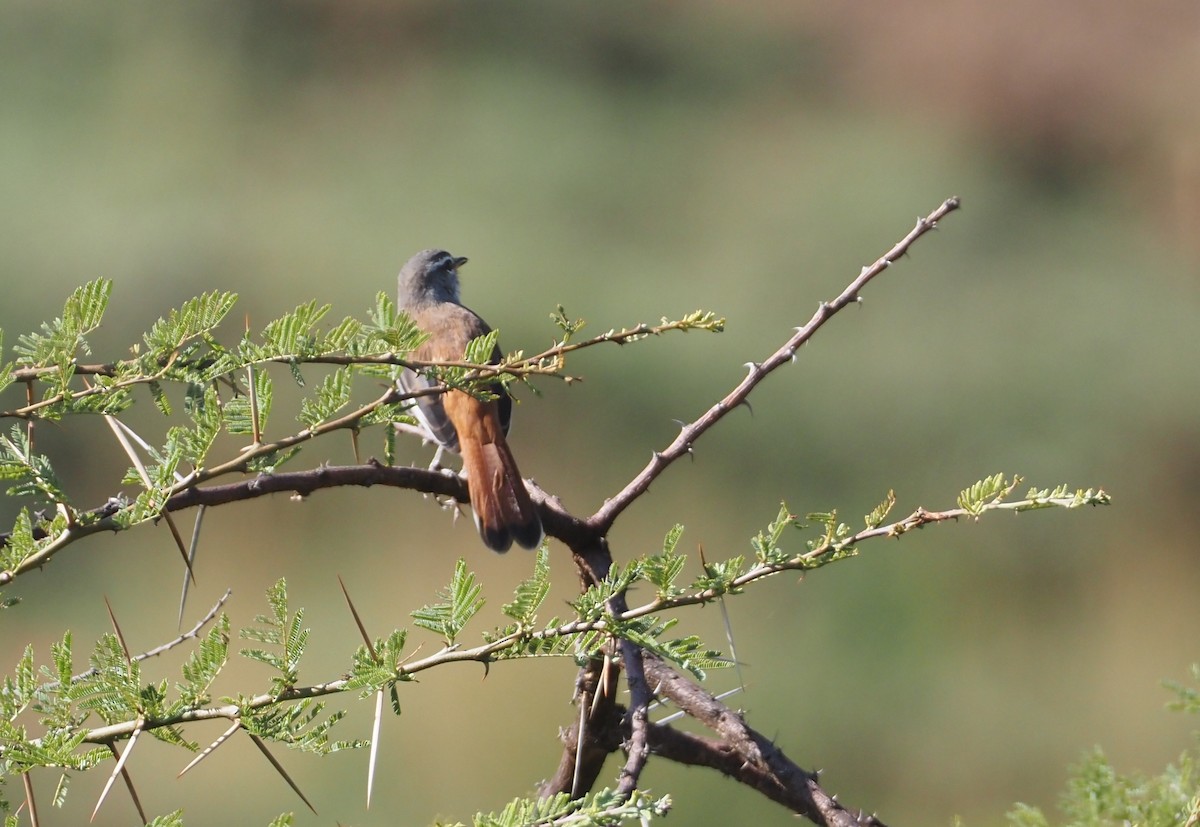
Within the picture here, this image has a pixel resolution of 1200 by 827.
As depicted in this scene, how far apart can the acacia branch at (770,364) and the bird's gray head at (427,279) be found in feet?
9.57

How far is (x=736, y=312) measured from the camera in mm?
8914

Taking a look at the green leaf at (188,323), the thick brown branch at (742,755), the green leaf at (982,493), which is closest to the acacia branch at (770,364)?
the thick brown branch at (742,755)

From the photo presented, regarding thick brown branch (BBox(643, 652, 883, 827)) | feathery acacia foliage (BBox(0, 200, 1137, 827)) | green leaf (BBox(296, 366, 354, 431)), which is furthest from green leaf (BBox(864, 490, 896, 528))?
green leaf (BBox(296, 366, 354, 431))

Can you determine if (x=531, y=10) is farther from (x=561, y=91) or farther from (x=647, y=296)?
(x=647, y=296)

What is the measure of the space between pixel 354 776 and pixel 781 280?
15.7 feet

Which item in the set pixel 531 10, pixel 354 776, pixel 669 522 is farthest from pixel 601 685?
pixel 531 10

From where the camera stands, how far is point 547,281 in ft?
29.6

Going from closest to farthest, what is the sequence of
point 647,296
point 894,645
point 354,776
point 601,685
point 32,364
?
point 32,364
point 601,685
point 354,776
point 894,645
point 647,296

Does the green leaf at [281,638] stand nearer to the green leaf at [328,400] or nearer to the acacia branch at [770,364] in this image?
the green leaf at [328,400]

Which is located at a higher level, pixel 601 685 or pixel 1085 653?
pixel 1085 653

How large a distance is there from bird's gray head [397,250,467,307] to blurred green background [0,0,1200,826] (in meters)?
1.58

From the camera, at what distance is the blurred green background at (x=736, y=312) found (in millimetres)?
7207

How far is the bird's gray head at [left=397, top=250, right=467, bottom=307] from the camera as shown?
4.89 m

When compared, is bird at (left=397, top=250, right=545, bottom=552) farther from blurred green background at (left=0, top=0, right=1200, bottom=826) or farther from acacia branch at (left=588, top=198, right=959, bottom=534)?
blurred green background at (left=0, top=0, right=1200, bottom=826)
